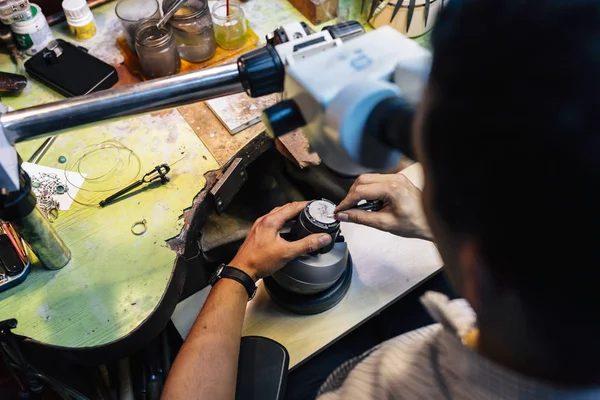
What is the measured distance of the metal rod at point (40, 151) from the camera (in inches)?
41.0

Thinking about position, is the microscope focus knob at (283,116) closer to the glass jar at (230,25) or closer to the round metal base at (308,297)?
the round metal base at (308,297)

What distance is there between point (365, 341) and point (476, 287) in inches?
28.4

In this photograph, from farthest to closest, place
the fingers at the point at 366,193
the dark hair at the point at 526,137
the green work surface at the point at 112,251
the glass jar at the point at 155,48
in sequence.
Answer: the glass jar at the point at 155,48 → the fingers at the point at 366,193 → the green work surface at the point at 112,251 → the dark hair at the point at 526,137

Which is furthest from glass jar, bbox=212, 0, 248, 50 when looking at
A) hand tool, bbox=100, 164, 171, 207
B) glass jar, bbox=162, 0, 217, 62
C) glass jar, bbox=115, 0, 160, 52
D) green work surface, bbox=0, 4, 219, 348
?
hand tool, bbox=100, 164, 171, 207

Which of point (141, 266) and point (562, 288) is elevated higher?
point (562, 288)

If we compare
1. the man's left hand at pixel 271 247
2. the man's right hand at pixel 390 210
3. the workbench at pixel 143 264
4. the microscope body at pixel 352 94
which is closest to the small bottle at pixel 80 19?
the workbench at pixel 143 264

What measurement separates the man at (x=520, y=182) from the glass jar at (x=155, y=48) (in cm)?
87

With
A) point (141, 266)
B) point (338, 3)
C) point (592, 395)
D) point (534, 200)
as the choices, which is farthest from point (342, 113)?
point (338, 3)

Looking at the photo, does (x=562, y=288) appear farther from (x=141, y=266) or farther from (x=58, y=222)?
(x=58, y=222)

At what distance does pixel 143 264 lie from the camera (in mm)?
922

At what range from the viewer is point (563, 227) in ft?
1.06

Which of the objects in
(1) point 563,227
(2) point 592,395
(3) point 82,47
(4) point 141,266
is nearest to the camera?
(1) point 563,227

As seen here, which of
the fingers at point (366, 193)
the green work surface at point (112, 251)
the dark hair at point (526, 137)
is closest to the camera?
the dark hair at point (526, 137)

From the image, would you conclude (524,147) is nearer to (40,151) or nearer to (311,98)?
(311,98)
